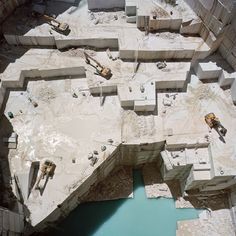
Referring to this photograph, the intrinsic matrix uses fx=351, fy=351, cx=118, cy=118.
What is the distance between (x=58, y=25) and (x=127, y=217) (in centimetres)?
864

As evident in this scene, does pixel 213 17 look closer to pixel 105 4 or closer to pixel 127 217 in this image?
pixel 105 4

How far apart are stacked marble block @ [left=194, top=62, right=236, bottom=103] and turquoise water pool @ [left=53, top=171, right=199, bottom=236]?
542cm

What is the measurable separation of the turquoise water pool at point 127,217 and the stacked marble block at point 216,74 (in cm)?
542

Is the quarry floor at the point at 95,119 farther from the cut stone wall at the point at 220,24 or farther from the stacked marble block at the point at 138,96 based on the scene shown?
the cut stone wall at the point at 220,24

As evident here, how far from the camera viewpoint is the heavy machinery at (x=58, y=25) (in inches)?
582

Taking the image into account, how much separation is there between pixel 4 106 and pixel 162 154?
6796 mm

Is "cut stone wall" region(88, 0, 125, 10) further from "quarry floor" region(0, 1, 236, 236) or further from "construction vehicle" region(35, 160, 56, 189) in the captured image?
"construction vehicle" region(35, 160, 56, 189)

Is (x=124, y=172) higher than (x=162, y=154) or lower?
lower

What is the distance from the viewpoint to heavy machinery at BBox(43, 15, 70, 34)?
14772mm

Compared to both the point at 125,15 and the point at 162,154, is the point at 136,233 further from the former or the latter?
the point at 125,15

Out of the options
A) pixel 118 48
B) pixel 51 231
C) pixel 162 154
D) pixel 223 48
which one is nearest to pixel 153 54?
pixel 118 48

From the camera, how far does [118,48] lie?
15.2 metres

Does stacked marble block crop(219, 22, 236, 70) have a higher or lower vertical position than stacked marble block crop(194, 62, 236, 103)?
higher

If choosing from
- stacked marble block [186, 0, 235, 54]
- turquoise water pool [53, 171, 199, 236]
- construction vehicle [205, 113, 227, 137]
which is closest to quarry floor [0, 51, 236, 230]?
construction vehicle [205, 113, 227, 137]
